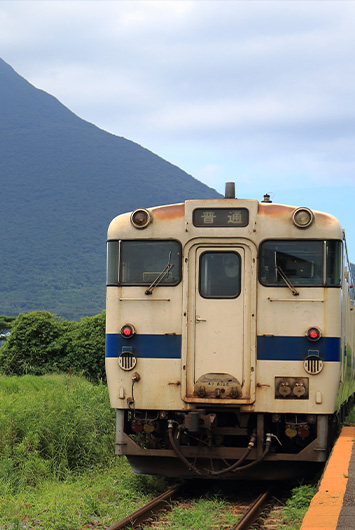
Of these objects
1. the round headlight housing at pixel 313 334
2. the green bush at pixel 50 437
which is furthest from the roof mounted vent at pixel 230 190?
the green bush at pixel 50 437

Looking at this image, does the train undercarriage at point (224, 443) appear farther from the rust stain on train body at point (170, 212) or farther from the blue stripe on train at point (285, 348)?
the rust stain on train body at point (170, 212)

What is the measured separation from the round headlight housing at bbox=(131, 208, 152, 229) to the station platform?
330 centimetres

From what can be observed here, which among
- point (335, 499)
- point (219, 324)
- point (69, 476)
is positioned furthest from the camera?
point (69, 476)

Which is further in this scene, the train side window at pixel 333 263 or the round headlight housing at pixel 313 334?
the train side window at pixel 333 263

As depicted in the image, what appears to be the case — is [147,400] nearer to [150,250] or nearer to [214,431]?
[214,431]

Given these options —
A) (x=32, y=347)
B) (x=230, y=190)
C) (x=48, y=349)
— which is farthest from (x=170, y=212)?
(x=32, y=347)

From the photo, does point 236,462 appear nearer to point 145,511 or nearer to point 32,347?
point 145,511

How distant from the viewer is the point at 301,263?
31.4 feet

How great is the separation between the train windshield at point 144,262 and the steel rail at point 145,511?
2.36 meters

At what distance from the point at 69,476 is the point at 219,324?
105 inches

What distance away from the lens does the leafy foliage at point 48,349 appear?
2047cm

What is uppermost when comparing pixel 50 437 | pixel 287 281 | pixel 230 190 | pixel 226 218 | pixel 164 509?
pixel 230 190

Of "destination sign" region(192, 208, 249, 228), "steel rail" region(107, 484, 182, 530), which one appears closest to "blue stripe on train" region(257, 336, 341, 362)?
"destination sign" region(192, 208, 249, 228)

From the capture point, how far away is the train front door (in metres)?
9.42
